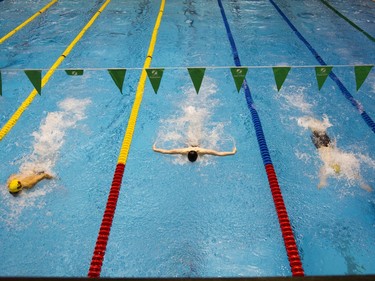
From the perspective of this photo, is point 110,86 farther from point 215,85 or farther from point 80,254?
point 80,254

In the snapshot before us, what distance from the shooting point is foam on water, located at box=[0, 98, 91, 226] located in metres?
3.62

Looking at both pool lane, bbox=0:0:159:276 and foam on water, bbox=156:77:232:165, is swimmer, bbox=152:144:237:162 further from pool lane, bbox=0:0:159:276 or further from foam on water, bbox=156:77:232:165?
pool lane, bbox=0:0:159:276

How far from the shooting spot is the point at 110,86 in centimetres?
570

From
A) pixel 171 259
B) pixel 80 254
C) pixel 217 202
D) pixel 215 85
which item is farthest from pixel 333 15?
pixel 80 254

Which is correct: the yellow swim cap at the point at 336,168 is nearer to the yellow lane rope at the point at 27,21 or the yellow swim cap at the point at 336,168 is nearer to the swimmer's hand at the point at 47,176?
the swimmer's hand at the point at 47,176

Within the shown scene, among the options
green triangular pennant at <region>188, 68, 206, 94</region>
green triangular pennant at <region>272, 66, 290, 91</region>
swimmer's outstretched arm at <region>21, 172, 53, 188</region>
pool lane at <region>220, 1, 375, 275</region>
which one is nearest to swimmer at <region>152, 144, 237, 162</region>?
pool lane at <region>220, 1, 375, 275</region>

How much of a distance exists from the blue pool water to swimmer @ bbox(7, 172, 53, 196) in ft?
0.35

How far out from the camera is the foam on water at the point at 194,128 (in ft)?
14.5

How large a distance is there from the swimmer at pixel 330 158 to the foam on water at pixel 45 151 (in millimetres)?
3795

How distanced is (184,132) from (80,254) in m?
2.32

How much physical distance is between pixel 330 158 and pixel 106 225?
A: 3.25 metres

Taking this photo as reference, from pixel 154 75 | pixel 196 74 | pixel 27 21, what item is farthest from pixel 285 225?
pixel 27 21

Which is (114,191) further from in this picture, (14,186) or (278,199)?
(278,199)

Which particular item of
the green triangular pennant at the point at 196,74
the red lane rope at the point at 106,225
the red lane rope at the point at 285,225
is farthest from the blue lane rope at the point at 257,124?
the red lane rope at the point at 106,225
